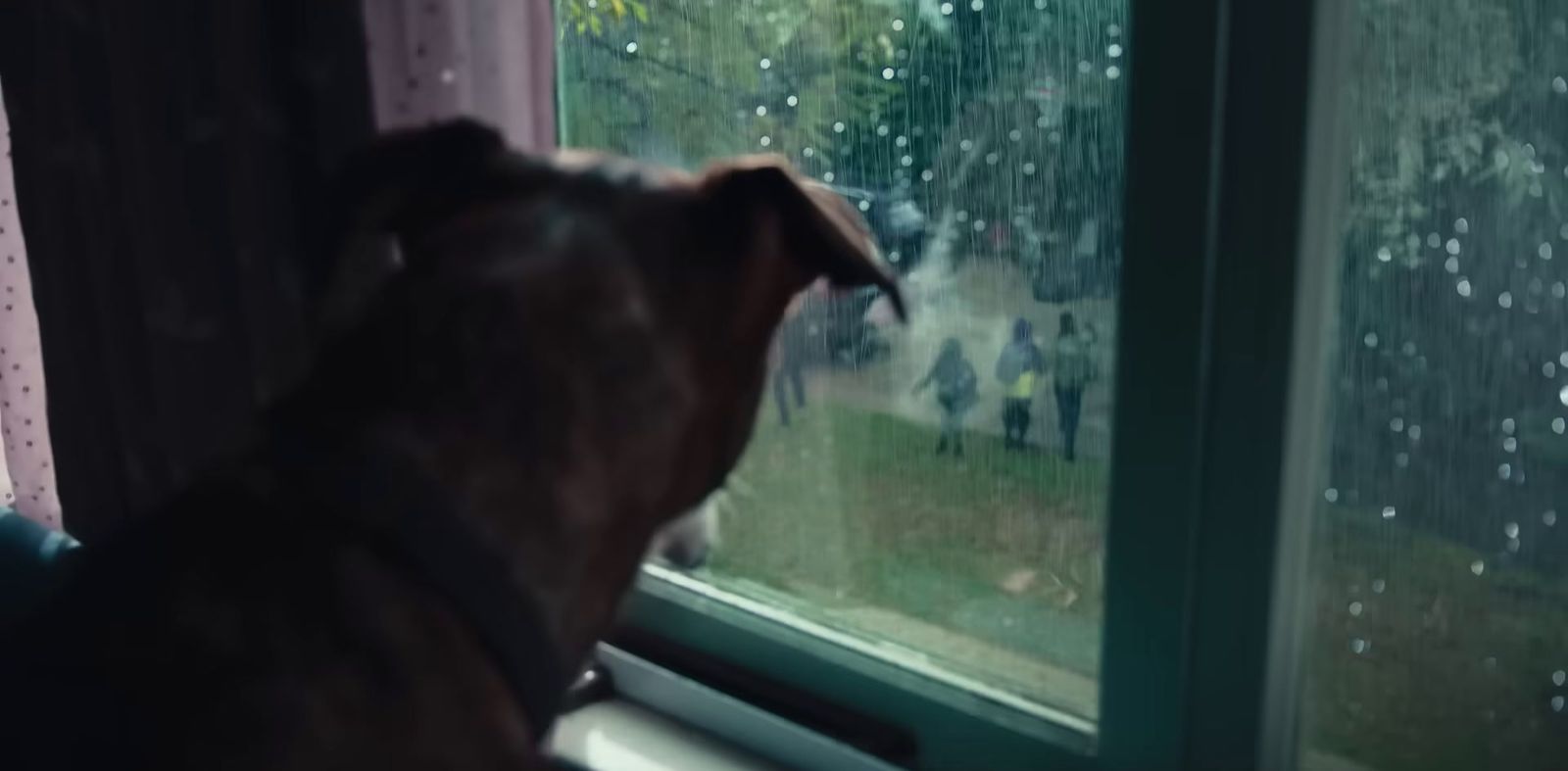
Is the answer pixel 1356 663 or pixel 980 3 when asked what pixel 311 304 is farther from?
pixel 1356 663

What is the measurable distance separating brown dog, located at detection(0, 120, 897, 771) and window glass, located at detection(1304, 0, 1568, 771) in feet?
1.11

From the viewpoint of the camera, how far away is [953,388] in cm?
129

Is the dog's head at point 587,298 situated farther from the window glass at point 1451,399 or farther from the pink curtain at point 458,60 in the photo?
the window glass at point 1451,399

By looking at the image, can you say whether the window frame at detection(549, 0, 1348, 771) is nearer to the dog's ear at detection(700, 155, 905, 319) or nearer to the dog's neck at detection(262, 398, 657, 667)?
the dog's ear at detection(700, 155, 905, 319)

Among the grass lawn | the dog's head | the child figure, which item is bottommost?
the grass lawn


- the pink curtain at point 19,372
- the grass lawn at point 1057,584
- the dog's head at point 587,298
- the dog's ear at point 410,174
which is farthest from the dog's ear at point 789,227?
the pink curtain at point 19,372

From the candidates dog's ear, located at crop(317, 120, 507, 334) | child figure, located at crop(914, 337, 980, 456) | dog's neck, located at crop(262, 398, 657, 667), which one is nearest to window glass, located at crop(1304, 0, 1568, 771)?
child figure, located at crop(914, 337, 980, 456)

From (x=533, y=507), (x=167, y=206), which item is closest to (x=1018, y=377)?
(x=533, y=507)

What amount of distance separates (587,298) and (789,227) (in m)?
0.16

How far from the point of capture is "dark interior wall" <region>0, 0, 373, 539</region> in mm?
1432

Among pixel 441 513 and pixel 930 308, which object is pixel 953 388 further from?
pixel 441 513

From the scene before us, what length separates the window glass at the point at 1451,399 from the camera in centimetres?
93

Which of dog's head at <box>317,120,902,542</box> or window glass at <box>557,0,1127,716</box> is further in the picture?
window glass at <box>557,0,1127,716</box>

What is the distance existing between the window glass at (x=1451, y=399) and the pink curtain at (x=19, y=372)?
60.9 inches
